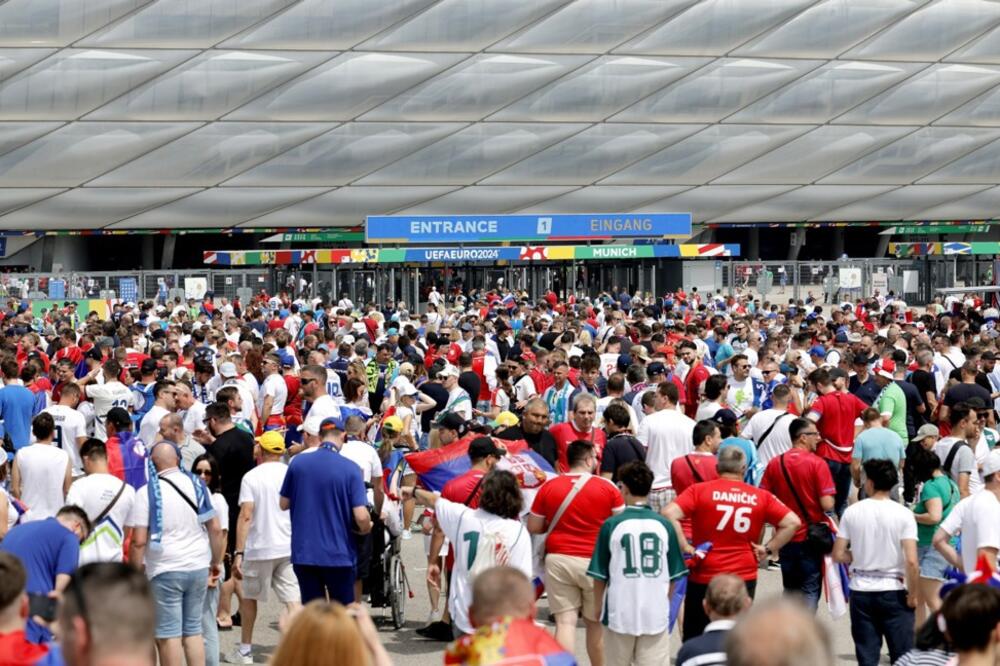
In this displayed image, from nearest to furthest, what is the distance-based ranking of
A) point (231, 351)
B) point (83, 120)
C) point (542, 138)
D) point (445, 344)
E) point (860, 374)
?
point (860, 374), point (231, 351), point (445, 344), point (83, 120), point (542, 138)

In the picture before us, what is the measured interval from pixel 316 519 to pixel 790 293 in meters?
35.4

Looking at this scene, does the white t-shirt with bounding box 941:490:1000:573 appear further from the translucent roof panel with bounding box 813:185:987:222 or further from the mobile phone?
the translucent roof panel with bounding box 813:185:987:222

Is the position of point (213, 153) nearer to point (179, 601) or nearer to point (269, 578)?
point (269, 578)

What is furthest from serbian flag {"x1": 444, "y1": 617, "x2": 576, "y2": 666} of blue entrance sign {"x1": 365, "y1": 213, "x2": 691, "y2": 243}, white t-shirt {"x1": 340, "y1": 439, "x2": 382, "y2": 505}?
blue entrance sign {"x1": 365, "y1": 213, "x2": 691, "y2": 243}

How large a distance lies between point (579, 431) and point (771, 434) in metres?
1.63

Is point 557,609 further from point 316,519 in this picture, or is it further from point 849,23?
point 849,23

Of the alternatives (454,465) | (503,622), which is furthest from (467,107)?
(503,622)

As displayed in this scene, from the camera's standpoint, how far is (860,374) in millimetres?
14125

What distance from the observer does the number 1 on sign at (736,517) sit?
7676 mm

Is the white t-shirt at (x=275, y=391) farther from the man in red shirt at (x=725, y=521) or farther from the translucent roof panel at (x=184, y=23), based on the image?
the translucent roof panel at (x=184, y=23)

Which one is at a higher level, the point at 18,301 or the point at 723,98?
the point at 723,98

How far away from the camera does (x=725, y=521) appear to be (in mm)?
7695

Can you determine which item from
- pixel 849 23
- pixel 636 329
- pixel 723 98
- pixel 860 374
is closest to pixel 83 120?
pixel 723 98

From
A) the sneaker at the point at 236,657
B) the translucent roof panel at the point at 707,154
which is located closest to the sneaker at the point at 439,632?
the sneaker at the point at 236,657
